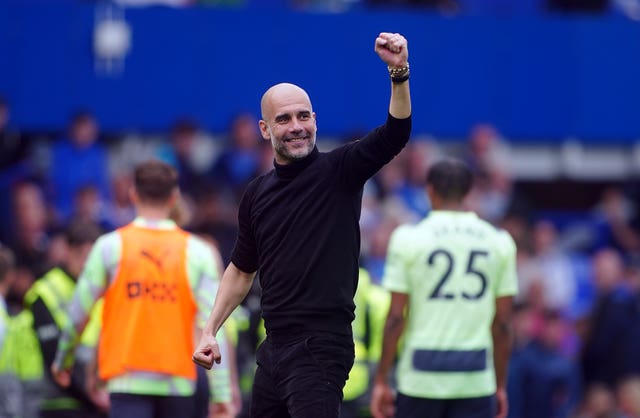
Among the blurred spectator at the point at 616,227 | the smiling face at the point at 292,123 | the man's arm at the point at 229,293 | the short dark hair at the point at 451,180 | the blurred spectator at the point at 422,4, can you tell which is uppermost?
the blurred spectator at the point at 422,4

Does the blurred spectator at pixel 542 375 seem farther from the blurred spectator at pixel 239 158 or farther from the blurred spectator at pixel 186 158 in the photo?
the blurred spectator at pixel 186 158

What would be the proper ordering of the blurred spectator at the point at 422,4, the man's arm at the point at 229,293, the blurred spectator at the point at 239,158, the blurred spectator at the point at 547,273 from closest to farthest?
the man's arm at the point at 229,293, the blurred spectator at the point at 547,273, the blurred spectator at the point at 239,158, the blurred spectator at the point at 422,4

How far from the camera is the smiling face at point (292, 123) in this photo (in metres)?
7.37

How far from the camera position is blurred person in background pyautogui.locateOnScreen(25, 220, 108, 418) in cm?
1024

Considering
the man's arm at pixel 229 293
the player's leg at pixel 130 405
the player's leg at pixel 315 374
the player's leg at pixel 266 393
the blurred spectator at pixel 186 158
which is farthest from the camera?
the blurred spectator at pixel 186 158

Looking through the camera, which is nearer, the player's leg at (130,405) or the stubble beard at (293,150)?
the stubble beard at (293,150)

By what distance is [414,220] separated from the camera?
52.0 feet

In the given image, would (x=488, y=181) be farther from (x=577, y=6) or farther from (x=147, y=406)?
(x=147, y=406)

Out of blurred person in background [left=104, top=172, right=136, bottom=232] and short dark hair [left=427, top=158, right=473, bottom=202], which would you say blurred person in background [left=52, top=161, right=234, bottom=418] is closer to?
short dark hair [left=427, top=158, right=473, bottom=202]

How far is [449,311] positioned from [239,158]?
7091 millimetres

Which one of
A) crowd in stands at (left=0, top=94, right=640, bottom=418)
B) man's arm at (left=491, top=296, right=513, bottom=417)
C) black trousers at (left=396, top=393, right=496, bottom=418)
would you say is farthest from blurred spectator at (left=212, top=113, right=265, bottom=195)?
black trousers at (left=396, top=393, right=496, bottom=418)

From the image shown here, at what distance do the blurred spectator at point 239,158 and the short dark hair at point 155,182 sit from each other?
22.0ft

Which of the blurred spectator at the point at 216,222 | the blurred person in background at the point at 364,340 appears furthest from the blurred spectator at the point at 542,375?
the blurred person in background at the point at 364,340

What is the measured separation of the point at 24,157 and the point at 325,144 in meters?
3.71
